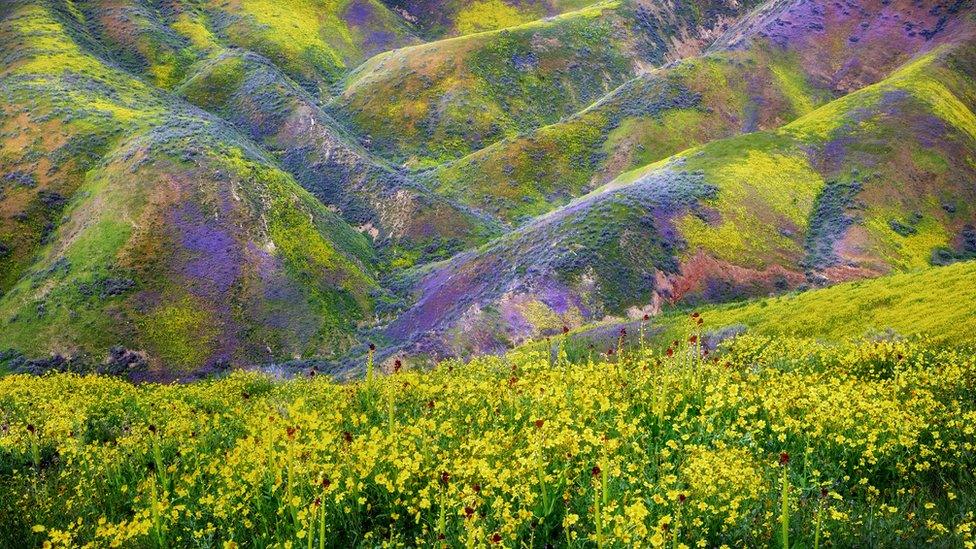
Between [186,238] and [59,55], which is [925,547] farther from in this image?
[59,55]

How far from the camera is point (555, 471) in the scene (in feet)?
31.7

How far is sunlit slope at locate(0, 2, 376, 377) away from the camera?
51719 millimetres

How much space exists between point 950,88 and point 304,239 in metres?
72.4

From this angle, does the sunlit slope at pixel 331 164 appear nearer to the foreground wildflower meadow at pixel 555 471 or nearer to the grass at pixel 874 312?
the grass at pixel 874 312

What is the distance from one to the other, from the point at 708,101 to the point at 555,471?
8617 centimetres

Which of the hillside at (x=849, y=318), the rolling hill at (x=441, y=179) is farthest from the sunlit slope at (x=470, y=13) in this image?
the hillside at (x=849, y=318)

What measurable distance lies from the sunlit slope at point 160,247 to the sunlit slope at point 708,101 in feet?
66.4

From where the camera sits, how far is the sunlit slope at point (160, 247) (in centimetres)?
5172

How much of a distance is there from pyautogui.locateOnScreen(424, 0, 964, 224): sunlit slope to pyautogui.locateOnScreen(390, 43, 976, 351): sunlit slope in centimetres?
1199

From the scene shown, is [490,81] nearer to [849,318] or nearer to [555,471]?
[849,318]

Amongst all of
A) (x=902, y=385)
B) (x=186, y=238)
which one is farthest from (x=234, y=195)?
(x=902, y=385)

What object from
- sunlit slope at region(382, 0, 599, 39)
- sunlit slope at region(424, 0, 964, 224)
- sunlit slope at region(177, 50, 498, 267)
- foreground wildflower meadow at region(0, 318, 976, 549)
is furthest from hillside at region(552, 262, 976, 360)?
sunlit slope at region(382, 0, 599, 39)

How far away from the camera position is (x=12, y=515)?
11.4m

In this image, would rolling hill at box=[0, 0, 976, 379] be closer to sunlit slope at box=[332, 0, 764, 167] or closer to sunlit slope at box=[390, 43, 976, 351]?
sunlit slope at box=[390, 43, 976, 351]
